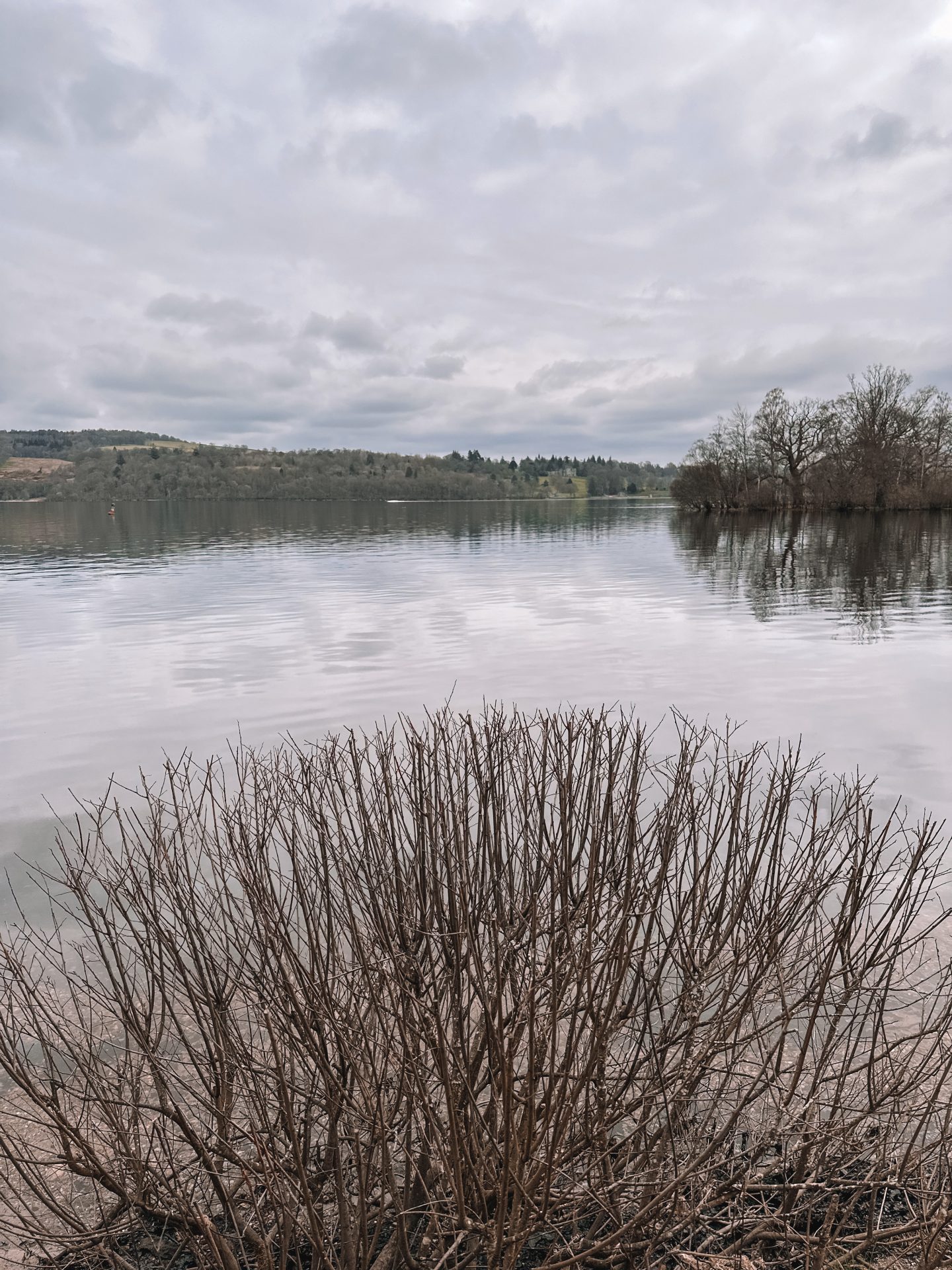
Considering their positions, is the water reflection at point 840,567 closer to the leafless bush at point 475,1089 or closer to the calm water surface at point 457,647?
the calm water surface at point 457,647

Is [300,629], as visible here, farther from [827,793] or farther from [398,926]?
[398,926]

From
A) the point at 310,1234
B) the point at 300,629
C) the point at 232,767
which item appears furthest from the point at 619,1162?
the point at 300,629

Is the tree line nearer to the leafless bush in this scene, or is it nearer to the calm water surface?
the calm water surface

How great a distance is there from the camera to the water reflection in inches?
1209

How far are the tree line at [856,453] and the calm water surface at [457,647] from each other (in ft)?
96.9

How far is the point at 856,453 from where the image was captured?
82.8m

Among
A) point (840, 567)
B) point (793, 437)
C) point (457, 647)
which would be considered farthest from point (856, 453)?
point (457, 647)

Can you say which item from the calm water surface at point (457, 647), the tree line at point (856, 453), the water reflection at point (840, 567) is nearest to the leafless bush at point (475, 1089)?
the calm water surface at point (457, 647)

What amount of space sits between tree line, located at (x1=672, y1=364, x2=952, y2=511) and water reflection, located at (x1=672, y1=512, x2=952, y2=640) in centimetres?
801

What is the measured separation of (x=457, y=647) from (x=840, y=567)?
88.8 ft

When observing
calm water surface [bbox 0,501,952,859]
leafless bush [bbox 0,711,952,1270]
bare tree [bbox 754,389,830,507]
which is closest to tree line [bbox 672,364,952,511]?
bare tree [bbox 754,389,830,507]

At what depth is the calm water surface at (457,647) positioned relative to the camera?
16750 mm

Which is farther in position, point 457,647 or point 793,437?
point 793,437

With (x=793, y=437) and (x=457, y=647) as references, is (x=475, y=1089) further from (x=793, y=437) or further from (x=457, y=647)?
(x=793, y=437)
